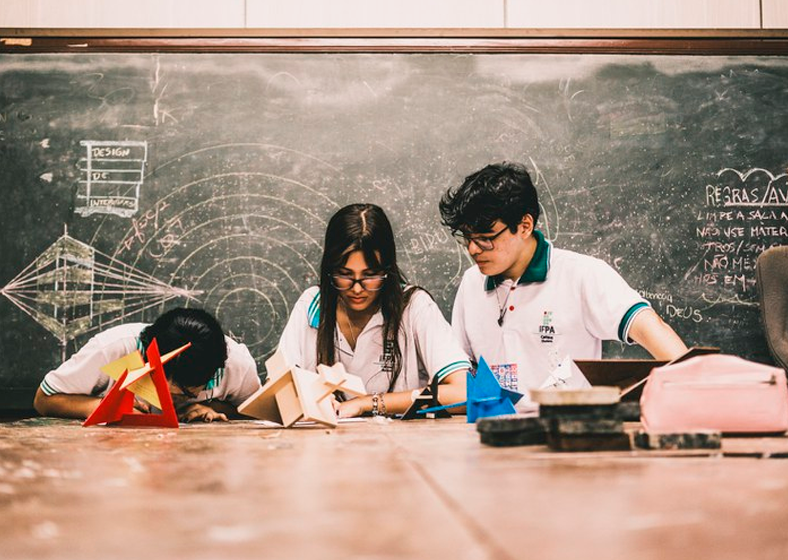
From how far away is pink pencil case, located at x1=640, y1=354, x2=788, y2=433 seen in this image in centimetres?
121

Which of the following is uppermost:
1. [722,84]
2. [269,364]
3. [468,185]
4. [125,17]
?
[125,17]

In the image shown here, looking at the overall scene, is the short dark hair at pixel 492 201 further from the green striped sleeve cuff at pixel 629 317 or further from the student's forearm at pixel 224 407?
the student's forearm at pixel 224 407

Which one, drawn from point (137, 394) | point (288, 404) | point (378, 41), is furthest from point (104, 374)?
point (378, 41)

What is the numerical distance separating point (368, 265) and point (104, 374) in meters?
0.87

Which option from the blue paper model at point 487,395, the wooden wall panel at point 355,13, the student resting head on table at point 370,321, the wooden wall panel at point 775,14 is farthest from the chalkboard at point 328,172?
the blue paper model at point 487,395

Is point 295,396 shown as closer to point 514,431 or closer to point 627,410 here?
point 514,431

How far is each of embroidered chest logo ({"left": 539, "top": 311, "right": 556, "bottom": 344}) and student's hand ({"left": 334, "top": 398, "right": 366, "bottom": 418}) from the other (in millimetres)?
715

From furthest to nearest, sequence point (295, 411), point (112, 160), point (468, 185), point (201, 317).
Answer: point (112, 160), point (468, 185), point (201, 317), point (295, 411)

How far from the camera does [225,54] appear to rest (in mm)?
3139

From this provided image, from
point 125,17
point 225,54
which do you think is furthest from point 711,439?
point 125,17

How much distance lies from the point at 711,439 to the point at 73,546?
0.79 meters

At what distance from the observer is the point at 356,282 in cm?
226

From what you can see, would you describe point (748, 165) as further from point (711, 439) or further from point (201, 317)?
point (711, 439)

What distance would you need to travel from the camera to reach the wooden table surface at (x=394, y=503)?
0.51 meters
